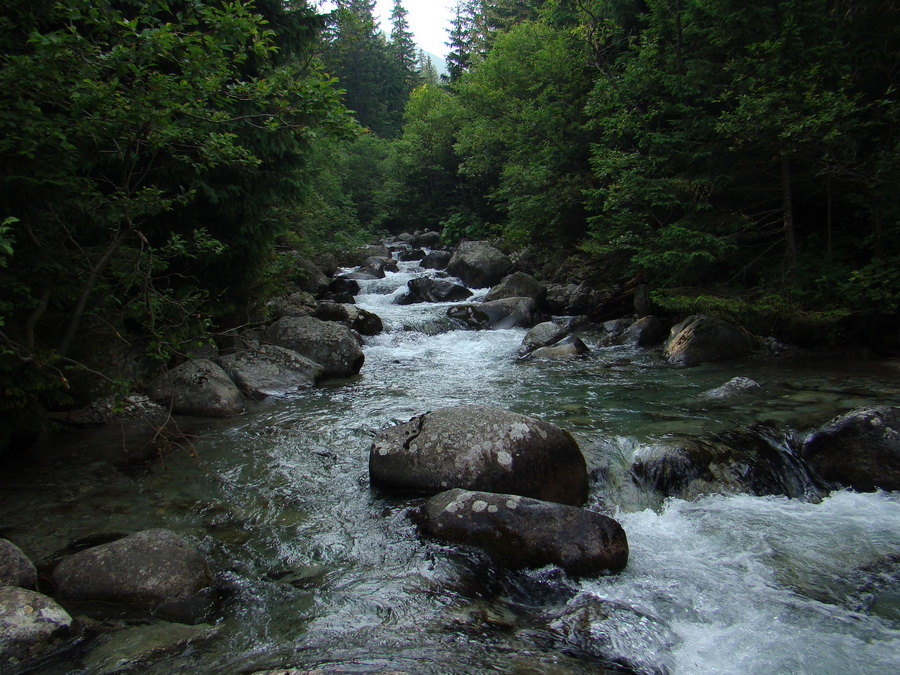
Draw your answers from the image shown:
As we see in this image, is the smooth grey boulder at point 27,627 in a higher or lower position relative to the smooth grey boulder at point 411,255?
lower

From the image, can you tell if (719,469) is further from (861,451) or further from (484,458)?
(484,458)

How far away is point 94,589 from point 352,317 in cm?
1137

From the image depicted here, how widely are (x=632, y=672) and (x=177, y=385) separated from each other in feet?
24.8

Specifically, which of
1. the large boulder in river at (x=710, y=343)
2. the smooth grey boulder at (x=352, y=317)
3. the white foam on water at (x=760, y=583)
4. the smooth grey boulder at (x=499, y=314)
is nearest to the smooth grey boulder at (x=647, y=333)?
the large boulder in river at (x=710, y=343)

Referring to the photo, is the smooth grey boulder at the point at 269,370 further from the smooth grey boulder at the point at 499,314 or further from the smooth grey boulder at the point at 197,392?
the smooth grey boulder at the point at 499,314

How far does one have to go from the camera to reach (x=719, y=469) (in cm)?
566

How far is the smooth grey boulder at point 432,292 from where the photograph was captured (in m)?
18.9

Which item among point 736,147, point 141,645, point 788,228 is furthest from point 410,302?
point 141,645

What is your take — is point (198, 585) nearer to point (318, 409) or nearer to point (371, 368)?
point (318, 409)

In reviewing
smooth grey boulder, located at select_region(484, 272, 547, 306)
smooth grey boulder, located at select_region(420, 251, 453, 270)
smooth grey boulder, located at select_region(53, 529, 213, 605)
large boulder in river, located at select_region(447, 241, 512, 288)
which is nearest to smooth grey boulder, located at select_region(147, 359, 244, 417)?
smooth grey boulder, located at select_region(53, 529, 213, 605)

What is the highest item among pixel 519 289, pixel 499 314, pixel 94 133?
pixel 94 133

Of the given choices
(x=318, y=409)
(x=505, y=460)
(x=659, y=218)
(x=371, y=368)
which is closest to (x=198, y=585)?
(x=505, y=460)

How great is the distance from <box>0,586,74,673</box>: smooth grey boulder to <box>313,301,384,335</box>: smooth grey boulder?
11.4 meters

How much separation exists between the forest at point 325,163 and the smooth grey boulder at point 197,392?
460 millimetres
